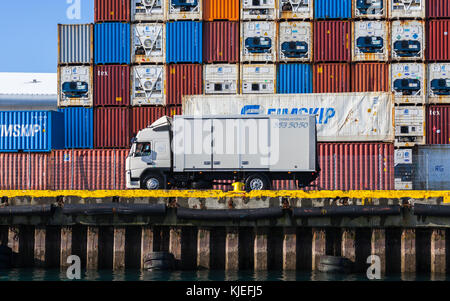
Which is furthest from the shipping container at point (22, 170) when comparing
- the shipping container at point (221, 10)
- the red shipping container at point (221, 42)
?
the shipping container at point (221, 10)

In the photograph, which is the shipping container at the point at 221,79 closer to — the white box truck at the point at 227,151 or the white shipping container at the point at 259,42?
the white shipping container at the point at 259,42

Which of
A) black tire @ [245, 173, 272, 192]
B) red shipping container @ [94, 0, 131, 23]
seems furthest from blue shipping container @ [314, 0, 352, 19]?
black tire @ [245, 173, 272, 192]

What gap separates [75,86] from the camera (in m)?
39.0

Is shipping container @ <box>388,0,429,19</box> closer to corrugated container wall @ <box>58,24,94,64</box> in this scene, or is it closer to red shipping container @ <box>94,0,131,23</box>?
red shipping container @ <box>94,0,131,23</box>

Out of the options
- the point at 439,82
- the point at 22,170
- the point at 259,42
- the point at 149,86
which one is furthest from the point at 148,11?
the point at 439,82

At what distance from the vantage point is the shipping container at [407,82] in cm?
3819

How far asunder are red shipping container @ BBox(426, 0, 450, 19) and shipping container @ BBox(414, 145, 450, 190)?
9159mm

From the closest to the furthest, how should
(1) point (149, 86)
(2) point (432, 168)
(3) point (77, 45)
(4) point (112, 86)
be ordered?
(2) point (432, 168) → (1) point (149, 86) → (4) point (112, 86) → (3) point (77, 45)

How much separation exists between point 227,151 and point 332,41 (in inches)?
590

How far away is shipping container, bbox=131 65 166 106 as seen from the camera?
3862cm

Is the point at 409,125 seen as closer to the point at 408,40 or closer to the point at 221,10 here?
the point at 408,40

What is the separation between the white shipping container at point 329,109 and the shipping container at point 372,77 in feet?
12.1
